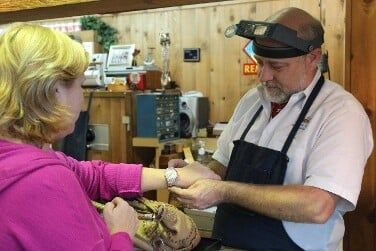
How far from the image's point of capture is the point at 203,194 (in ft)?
5.19

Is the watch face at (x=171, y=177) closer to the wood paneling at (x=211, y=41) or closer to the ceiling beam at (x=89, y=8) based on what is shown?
the ceiling beam at (x=89, y=8)

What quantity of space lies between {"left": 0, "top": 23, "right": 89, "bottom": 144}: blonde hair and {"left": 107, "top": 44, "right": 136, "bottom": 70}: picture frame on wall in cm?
287

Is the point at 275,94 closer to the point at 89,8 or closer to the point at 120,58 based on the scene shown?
the point at 89,8

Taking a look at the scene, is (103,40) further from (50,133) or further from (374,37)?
(50,133)

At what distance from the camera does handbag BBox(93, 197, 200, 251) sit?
1503 mm

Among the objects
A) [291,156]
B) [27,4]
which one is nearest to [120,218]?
[291,156]

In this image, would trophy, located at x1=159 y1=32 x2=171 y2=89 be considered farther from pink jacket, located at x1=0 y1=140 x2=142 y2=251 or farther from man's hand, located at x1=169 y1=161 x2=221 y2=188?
pink jacket, located at x1=0 y1=140 x2=142 y2=251

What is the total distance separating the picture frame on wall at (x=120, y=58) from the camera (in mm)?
3992

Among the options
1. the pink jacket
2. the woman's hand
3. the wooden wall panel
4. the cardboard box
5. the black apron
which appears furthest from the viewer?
the cardboard box

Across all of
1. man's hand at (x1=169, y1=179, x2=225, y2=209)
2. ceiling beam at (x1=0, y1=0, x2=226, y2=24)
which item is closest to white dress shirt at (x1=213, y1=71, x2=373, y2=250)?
man's hand at (x1=169, y1=179, x2=225, y2=209)

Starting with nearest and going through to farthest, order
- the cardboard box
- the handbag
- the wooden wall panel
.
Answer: the handbag
the wooden wall panel
the cardboard box

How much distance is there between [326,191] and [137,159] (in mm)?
2369

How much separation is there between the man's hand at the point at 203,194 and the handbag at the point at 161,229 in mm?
59

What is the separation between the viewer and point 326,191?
4.91ft
